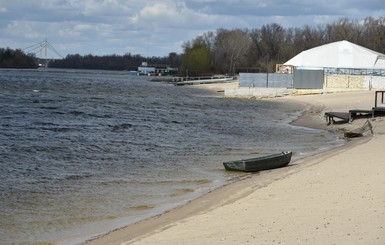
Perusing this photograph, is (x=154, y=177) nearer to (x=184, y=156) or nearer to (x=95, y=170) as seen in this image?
(x=95, y=170)

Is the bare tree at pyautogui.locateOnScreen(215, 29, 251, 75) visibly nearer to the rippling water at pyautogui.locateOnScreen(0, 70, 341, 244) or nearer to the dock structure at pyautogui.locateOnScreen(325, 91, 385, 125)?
the rippling water at pyautogui.locateOnScreen(0, 70, 341, 244)

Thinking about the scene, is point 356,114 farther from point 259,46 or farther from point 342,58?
point 259,46

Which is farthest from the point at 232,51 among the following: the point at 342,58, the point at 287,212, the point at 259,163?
the point at 287,212

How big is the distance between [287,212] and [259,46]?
604ft

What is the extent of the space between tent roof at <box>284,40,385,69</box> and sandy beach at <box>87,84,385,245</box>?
7802 cm

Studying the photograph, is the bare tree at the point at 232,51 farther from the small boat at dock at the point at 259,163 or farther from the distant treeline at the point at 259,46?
the small boat at dock at the point at 259,163

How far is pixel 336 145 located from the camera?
29266mm

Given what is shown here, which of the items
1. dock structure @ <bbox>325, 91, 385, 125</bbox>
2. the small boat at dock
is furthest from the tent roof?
the small boat at dock

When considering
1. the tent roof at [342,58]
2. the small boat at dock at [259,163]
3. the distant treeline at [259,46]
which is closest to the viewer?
the small boat at dock at [259,163]

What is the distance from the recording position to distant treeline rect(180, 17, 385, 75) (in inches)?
6663

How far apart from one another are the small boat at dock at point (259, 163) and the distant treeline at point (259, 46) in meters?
140

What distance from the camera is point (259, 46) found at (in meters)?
195

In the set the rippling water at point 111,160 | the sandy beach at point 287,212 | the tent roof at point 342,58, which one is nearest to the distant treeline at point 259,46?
the tent roof at point 342,58

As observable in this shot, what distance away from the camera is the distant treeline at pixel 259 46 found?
169250 millimetres
